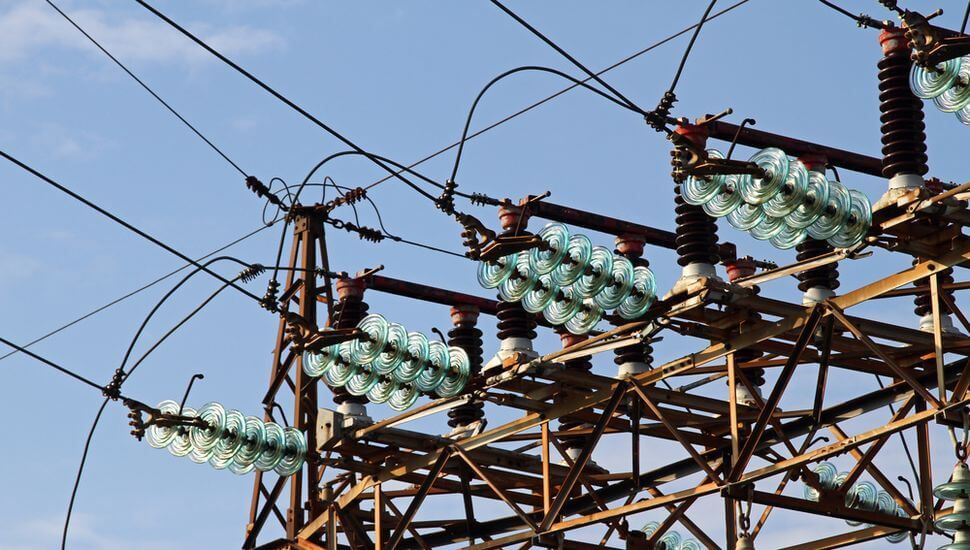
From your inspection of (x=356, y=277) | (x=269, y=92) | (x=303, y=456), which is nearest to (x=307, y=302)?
(x=356, y=277)

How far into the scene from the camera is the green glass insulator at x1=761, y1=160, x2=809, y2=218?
16.6 metres

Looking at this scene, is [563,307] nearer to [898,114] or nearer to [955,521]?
[898,114]

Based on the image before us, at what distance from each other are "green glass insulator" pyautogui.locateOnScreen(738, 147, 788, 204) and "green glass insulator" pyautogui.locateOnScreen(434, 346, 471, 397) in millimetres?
4618

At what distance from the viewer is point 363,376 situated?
20.2 meters

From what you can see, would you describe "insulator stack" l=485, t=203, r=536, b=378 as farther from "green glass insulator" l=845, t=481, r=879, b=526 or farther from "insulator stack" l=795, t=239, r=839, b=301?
"green glass insulator" l=845, t=481, r=879, b=526

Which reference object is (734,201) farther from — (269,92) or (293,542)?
(293,542)

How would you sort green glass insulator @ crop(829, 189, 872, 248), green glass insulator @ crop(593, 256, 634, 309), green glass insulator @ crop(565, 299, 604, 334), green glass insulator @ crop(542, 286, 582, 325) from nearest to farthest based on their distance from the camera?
green glass insulator @ crop(829, 189, 872, 248) → green glass insulator @ crop(593, 256, 634, 309) → green glass insulator @ crop(542, 286, 582, 325) → green glass insulator @ crop(565, 299, 604, 334)

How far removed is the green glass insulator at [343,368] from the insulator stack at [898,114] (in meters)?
5.77

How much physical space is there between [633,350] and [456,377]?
1.84 meters

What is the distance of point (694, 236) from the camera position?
61.6 feet

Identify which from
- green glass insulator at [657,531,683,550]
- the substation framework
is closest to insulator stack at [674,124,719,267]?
the substation framework

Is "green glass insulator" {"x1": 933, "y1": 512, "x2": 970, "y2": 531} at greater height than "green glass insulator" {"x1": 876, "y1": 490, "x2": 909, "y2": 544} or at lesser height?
lesser

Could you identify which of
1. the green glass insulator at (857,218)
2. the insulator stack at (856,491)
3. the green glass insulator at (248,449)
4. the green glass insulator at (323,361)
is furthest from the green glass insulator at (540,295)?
the insulator stack at (856,491)

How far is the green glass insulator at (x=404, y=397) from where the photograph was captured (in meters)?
20.5
